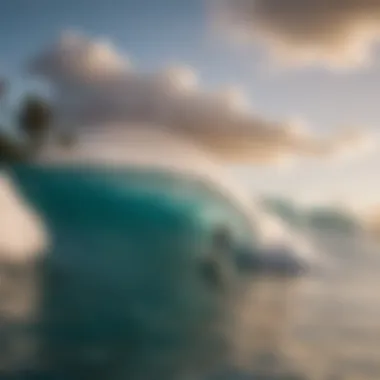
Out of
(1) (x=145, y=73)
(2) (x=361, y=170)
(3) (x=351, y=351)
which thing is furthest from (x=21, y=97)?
(3) (x=351, y=351)

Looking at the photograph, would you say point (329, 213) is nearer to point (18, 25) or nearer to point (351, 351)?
point (351, 351)

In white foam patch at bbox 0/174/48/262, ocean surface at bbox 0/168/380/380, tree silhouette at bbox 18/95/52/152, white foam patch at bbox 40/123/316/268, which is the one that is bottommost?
ocean surface at bbox 0/168/380/380

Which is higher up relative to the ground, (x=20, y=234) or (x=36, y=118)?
(x=36, y=118)

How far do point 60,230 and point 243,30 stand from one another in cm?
51

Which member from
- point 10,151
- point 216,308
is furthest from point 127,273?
point 10,151

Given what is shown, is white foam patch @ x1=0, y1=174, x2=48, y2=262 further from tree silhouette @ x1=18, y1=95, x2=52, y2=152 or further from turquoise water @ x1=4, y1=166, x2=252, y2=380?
tree silhouette @ x1=18, y1=95, x2=52, y2=152

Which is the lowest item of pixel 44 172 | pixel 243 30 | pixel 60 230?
pixel 60 230

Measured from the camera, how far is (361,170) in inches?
42.5

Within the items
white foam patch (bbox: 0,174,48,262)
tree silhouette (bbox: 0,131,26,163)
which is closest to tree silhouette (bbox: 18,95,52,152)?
tree silhouette (bbox: 0,131,26,163)

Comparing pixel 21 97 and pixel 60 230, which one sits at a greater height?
pixel 21 97

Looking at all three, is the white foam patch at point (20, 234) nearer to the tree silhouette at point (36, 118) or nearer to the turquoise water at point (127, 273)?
the turquoise water at point (127, 273)

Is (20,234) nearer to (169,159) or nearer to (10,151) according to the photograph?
(10,151)

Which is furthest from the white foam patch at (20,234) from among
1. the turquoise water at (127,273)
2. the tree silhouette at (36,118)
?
the tree silhouette at (36,118)

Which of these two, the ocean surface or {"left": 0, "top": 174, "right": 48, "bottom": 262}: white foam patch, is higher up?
{"left": 0, "top": 174, "right": 48, "bottom": 262}: white foam patch
